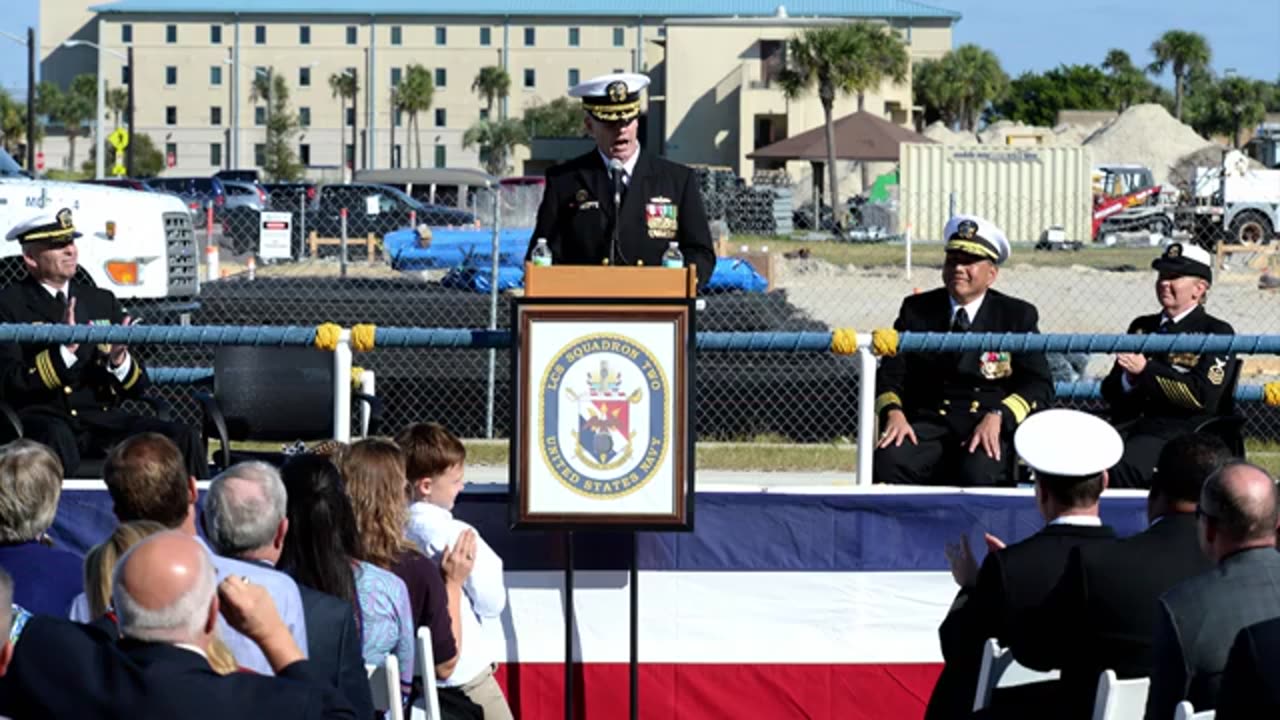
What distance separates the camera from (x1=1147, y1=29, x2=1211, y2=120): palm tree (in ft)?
401

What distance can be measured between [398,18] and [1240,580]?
115 m

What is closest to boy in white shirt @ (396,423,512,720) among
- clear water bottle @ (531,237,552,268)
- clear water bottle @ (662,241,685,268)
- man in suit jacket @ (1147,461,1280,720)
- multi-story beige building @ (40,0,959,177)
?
clear water bottle @ (531,237,552,268)

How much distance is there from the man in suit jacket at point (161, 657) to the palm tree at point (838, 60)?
67.8 meters

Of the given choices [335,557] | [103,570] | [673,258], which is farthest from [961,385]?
[103,570]

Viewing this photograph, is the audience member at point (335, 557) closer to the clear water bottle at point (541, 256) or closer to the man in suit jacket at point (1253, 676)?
the clear water bottle at point (541, 256)

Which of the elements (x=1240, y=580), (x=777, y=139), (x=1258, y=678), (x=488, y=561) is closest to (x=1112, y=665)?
(x=1240, y=580)

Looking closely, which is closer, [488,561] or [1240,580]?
[1240,580]

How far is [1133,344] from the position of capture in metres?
7.34

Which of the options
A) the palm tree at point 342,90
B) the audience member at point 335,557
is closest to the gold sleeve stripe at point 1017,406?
the audience member at point 335,557

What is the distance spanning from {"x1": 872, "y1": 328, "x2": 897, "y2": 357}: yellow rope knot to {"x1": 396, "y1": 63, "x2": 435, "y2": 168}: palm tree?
107893 millimetres

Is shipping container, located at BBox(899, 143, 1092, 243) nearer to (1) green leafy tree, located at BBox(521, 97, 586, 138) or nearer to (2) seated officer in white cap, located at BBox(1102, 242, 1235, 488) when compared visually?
(2) seated officer in white cap, located at BBox(1102, 242, 1235, 488)

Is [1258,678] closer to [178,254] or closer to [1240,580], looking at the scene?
[1240,580]

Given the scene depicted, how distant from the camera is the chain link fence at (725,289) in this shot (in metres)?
15.3

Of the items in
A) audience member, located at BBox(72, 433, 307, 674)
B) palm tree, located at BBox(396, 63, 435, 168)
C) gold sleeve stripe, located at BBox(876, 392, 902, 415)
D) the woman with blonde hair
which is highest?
palm tree, located at BBox(396, 63, 435, 168)
